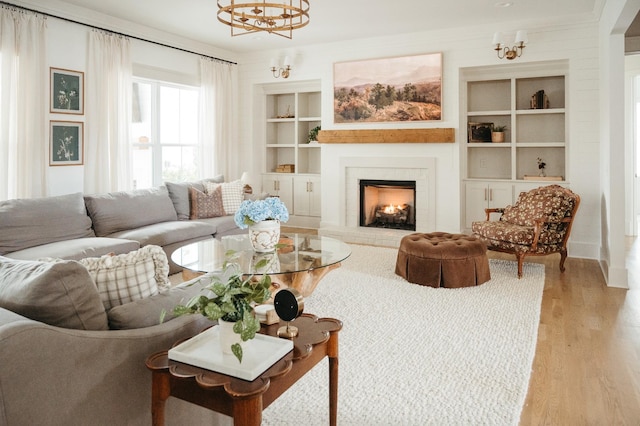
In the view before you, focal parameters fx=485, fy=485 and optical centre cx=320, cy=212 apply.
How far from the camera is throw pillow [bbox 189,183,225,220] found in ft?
19.2

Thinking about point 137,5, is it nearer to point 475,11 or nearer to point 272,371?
point 475,11

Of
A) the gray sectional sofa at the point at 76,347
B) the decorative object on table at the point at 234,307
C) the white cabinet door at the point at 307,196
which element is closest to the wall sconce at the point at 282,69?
the white cabinet door at the point at 307,196

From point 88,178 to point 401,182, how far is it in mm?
4070

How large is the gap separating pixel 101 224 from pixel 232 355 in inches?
148

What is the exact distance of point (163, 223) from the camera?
17.6ft

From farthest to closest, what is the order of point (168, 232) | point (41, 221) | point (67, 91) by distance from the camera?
point (67, 91) < point (168, 232) < point (41, 221)

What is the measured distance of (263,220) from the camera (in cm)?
368

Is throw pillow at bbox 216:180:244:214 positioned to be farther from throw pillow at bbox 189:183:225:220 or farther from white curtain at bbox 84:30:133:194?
white curtain at bbox 84:30:133:194

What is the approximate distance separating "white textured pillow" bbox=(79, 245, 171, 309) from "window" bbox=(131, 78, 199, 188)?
187 inches

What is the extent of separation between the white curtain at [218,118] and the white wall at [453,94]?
0.93 ft

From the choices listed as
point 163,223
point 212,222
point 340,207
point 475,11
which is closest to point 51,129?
point 163,223

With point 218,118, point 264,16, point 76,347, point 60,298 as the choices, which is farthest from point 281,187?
point 76,347

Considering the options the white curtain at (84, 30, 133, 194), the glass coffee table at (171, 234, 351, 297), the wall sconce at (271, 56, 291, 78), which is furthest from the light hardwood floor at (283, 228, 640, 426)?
the white curtain at (84, 30, 133, 194)

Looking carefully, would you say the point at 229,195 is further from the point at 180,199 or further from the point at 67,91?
the point at 67,91
